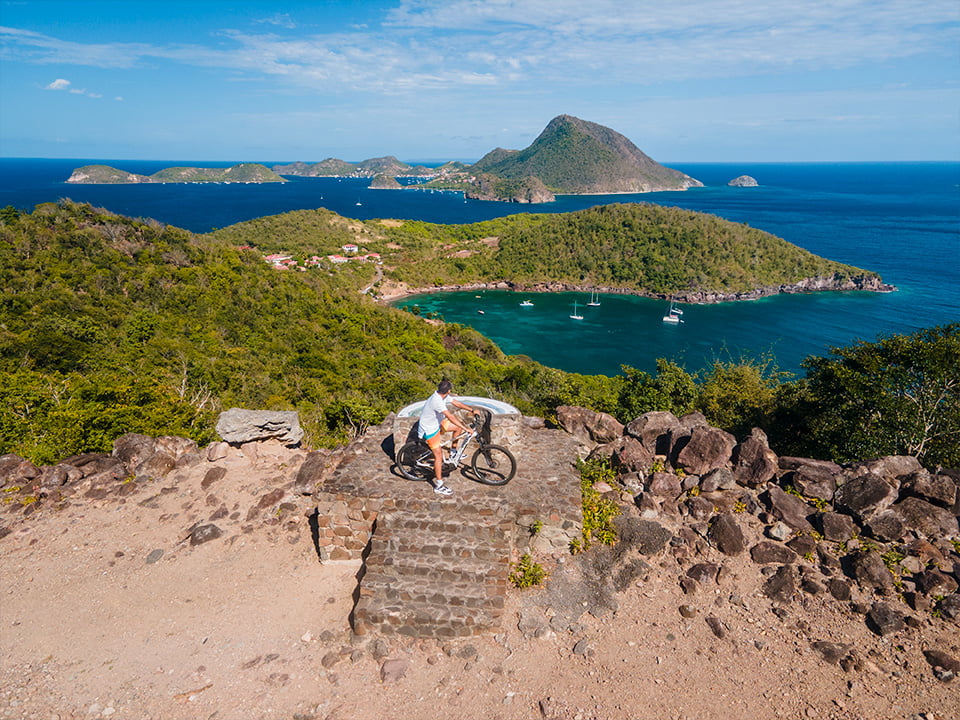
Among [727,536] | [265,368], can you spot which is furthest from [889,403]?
[265,368]

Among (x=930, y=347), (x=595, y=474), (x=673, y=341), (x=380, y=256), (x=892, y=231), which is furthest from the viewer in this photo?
(x=892, y=231)

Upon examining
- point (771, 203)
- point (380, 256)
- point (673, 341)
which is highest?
point (771, 203)

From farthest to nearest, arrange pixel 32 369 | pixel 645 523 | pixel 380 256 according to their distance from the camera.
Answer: pixel 380 256 < pixel 32 369 < pixel 645 523

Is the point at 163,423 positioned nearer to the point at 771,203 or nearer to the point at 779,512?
the point at 779,512

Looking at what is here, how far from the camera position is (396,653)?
21.4ft

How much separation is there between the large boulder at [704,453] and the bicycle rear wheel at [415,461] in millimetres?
4848

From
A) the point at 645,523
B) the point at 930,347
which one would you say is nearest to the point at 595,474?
the point at 645,523

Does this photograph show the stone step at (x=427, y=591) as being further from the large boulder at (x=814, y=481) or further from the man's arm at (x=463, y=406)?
the large boulder at (x=814, y=481)

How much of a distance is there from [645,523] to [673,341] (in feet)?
188

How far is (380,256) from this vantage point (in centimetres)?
8956

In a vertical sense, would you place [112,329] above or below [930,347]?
below

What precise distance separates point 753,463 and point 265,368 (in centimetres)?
2188

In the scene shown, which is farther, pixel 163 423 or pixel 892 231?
pixel 892 231

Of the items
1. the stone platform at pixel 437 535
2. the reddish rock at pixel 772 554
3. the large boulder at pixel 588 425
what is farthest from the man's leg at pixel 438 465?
the reddish rock at pixel 772 554
